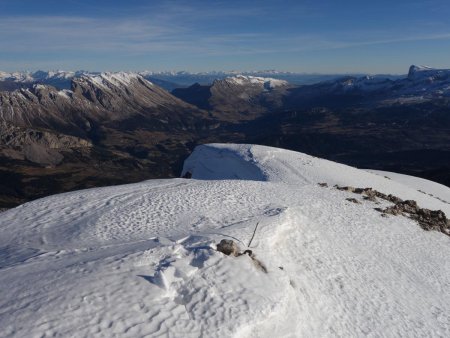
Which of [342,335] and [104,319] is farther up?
[104,319]

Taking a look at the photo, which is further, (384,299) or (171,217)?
(171,217)

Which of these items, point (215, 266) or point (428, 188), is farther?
point (428, 188)

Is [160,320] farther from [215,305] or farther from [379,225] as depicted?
[379,225]

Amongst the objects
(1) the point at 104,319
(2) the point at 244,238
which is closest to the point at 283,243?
(2) the point at 244,238

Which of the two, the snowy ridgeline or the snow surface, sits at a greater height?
the snowy ridgeline

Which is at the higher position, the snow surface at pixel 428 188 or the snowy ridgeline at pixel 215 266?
the snowy ridgeline at pixel 215 266

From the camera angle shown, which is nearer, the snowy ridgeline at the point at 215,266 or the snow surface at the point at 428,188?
the snowy ridgeline at the point at 215,266

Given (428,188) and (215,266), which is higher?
(215,266)

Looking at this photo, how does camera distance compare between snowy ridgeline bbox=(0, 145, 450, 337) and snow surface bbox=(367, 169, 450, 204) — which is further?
snow surface bbox=(367, 169, 450, 204)
